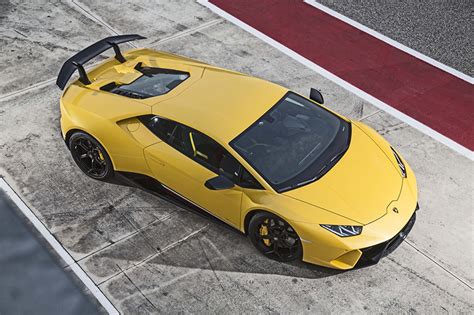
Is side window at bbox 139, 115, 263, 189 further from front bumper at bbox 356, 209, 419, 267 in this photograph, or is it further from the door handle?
front bumper at bbox 356, 209, 419, 267

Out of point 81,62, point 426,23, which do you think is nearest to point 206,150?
point 81,62

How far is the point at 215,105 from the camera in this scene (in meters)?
6.97

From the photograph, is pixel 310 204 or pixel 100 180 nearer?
pixel 310 204

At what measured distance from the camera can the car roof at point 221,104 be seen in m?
6.71

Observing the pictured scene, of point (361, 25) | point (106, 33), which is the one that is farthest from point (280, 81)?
point (106, 33)

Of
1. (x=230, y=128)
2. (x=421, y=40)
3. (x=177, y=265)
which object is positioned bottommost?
(x=177, y=265)

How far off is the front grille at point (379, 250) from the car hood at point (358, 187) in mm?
280

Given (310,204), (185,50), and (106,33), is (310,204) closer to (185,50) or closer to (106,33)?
(185,50)

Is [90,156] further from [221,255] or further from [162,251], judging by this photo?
[221,255]

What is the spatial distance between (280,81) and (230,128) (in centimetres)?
334

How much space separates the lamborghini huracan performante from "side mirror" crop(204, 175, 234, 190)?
0.01 meters

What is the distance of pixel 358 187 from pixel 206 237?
5.99 feet

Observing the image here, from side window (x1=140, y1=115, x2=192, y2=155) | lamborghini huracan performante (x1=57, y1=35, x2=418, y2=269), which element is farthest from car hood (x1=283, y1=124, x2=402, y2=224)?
side window (x1=140, y1=115, x2=192, y2=155)

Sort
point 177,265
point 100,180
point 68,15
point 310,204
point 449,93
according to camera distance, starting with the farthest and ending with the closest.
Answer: point 68,15, point 449,93, point 100,180, point 177,265, point 310,204
